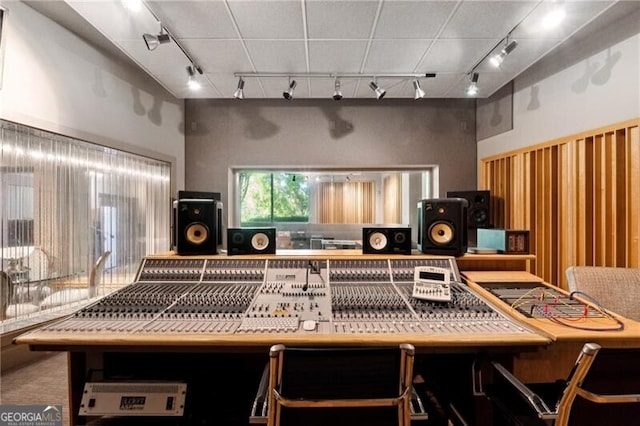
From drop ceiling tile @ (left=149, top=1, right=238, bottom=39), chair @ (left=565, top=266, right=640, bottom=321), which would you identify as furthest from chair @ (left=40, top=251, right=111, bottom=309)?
chair @ (left=565, top=266, right=640, bottom=321)

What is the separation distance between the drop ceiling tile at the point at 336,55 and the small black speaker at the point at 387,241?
5.50ft

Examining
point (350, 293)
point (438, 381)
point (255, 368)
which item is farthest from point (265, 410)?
point (438, 381)

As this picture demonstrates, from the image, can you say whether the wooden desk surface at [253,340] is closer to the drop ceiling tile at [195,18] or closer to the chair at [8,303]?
the chair at [8,303]

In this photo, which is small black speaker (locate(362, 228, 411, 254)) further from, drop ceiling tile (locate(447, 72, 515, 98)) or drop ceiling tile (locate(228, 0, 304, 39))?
drop ceiling tile (locate(447, 72, 515, 98))

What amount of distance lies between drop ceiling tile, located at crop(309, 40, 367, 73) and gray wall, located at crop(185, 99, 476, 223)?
42.3 inches

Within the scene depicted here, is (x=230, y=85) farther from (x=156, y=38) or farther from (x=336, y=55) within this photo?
(x=336, y=55)

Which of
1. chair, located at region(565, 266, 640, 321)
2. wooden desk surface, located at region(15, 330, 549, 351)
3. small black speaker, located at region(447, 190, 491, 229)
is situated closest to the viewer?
wooden desk surface, located at region(15, 330, 549, 351)

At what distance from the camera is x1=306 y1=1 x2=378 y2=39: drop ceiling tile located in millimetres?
2090

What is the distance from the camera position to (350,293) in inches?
63.5

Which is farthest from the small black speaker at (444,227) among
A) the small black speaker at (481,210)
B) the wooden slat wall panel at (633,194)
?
the small black speaker at (481,210)

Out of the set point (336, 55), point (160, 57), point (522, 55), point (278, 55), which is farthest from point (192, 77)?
point (522, 55)

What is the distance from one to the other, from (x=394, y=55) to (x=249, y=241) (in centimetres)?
215

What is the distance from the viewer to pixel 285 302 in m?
1.53

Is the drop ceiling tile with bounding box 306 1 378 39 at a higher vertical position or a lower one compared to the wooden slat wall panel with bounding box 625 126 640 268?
higher
